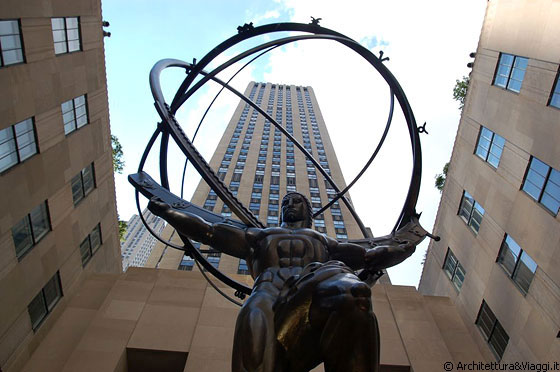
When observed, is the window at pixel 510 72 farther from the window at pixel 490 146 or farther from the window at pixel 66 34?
the window at pixel 66 34

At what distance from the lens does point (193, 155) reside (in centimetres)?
725

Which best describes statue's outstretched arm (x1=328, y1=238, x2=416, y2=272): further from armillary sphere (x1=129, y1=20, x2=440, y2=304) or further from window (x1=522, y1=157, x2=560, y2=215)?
window (x1=522, y1=157, x2=560, y2=215)

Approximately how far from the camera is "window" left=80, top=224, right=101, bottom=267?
13.8 meters

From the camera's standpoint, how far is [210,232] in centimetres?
607

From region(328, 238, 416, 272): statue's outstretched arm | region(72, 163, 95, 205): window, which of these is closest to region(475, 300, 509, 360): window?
region(328, 238, 416, 272): statue's outstretched arm

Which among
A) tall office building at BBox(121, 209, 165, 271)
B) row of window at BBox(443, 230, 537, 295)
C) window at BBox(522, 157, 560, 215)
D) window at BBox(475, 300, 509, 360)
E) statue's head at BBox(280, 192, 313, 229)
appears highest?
statue's head at BBox(280, 192, 313, 229)

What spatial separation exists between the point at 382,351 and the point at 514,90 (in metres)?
9.18

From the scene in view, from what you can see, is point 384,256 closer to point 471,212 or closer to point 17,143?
point 17,143

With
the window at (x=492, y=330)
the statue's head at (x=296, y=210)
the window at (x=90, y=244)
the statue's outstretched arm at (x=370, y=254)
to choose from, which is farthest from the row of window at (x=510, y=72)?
the window at (x=90, y=244)

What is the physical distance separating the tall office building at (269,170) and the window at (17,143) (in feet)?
47.9

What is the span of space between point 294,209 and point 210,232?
4.63ft

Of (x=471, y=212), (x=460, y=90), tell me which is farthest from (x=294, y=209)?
(x=460, y=90)

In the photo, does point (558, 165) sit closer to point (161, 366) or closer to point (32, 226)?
point (161, 366)

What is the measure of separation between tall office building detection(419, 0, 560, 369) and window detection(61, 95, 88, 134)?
1400cm
